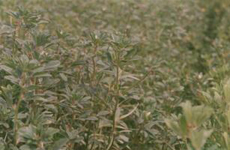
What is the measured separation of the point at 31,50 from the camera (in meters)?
1.51

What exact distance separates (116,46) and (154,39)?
5.72 ft

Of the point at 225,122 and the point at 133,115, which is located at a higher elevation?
the point at 225,122

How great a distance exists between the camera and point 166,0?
15.5 feet

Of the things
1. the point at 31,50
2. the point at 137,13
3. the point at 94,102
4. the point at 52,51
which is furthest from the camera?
the point at 137,13

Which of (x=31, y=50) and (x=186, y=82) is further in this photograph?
(x=186, y=82)

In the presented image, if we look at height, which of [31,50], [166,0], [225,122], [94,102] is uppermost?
[31,50]

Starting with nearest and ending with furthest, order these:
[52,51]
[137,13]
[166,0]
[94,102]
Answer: [94,102] < [52,51] < [137,13] < [166,0]

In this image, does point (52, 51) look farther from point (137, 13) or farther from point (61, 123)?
point (137, 13)

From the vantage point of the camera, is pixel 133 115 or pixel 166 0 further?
pixel 166 0

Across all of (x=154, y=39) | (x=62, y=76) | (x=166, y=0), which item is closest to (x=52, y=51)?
(x=62, y=76)

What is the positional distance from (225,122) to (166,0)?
359cm

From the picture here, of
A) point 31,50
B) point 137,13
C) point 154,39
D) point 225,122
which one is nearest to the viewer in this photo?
point 225,122

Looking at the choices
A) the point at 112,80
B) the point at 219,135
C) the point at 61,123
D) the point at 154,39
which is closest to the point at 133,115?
the point at 112,80

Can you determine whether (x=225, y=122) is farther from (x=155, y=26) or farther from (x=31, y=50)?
(x=155, y=26)
